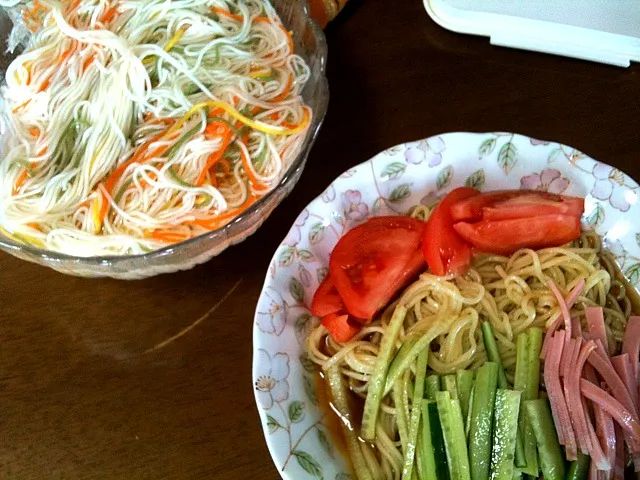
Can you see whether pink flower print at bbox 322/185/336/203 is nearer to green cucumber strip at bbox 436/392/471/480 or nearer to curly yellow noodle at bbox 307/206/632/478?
curly yellow noodle at bbox 307/206/632/478

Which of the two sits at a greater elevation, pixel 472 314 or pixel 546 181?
pixel 546 181

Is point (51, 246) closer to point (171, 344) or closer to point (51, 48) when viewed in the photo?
point (171, 344)

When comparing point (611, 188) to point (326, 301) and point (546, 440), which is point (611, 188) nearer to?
point (546, 440)

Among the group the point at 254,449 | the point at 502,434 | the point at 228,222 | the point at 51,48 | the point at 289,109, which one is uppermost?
the point at 51,48

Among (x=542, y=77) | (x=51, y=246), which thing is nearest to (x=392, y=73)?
(x=542, y=77)

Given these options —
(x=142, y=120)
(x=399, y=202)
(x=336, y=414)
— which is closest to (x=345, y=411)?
(x=336, y=414)

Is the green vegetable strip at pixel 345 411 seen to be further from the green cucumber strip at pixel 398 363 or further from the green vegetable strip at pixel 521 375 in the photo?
the green vegetable strip at pixel 521 375
